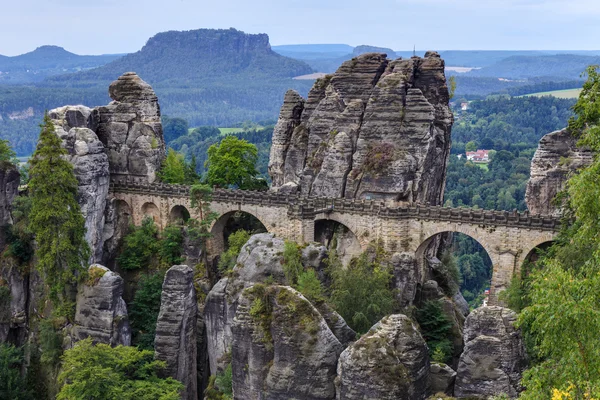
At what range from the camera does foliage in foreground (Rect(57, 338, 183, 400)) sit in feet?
125

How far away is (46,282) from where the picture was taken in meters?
47.9

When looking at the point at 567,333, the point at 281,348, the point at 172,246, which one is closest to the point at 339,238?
the point at 172,246

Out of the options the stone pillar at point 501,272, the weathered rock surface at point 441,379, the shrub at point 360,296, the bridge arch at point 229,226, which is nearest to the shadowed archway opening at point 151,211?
the bridge arch at point 229,226

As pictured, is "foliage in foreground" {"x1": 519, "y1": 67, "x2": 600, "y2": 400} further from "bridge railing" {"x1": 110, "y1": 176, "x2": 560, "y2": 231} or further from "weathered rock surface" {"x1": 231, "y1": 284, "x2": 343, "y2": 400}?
"bridge railing" {"x1": 110, "y1": 176, "x2": 560, "y2": 231}

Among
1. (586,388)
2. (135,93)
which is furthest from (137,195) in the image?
(586,388)

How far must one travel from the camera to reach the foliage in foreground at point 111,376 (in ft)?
125

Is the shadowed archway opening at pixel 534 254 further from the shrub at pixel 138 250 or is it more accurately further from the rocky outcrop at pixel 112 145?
the rocky outcrop at pixel 112 145

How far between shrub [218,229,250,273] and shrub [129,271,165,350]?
4.46 meters

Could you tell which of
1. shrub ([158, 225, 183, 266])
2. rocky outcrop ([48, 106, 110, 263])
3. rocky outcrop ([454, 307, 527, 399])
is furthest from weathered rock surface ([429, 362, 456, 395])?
rocky outcrop ([48, 106, 110, 263])

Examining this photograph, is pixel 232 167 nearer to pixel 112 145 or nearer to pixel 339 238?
pixel 112 145

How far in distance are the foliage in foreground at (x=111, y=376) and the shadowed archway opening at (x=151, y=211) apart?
15.7 meters

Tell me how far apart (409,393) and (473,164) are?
4288 inches

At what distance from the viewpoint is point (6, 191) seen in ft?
168

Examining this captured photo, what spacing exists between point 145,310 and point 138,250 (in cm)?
599
